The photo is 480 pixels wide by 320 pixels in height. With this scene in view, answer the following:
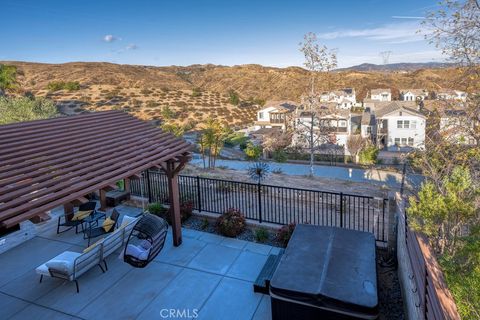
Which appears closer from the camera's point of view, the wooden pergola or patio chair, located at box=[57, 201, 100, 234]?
the wooden pergola

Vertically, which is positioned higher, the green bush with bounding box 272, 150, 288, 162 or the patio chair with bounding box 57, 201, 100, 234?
the patio chair with bounding box 57, 201, 100, 234

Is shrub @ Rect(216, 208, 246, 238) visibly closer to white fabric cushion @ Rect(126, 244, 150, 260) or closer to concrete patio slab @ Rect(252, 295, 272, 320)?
white fabric cushion @ Rect(126, 244, 150, 260)

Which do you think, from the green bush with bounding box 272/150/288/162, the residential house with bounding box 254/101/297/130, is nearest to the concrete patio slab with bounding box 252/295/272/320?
the green bush with bounding box 272/150/288/162

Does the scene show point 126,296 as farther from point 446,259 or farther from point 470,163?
point 470,163

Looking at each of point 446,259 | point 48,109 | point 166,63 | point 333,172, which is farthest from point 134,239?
point 166,63

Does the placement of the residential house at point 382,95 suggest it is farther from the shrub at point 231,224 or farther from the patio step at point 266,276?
the patio step at point 266,276

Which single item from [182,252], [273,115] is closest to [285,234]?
[182,252]

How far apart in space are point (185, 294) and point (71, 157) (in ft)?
11.8

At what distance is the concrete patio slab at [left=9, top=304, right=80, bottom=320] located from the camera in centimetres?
570

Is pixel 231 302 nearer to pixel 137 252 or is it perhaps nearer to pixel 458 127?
pixel 137 252

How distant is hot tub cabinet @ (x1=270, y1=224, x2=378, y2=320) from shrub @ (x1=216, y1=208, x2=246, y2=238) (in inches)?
104

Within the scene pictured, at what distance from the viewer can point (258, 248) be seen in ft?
25.9

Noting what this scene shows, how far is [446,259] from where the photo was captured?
11.6 ft

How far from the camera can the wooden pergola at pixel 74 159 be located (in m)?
4.69
